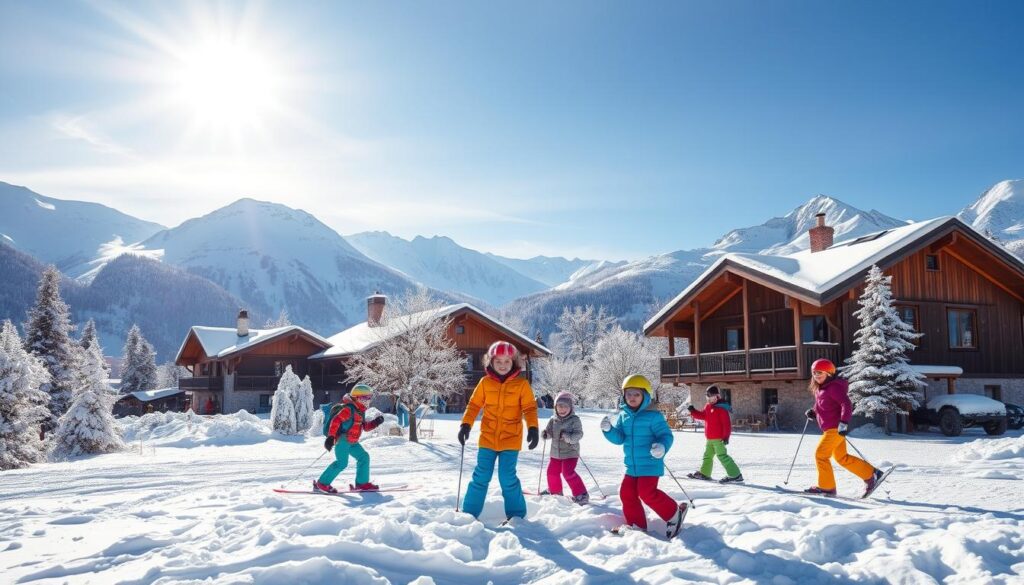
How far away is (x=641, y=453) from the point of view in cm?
649

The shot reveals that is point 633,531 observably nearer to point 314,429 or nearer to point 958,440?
point 958,440

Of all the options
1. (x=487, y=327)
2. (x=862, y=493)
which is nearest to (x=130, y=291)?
(x=487, y=327)

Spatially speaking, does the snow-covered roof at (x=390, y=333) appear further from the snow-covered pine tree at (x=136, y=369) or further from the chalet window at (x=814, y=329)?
the snow-covered pine tree at (x=136, y=369)

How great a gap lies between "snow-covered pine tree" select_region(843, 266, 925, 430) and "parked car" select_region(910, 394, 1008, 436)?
0.83 meters

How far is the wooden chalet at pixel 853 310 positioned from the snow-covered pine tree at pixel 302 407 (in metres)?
14.1

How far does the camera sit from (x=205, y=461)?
15805 millimetres

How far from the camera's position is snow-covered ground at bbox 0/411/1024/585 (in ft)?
16.3

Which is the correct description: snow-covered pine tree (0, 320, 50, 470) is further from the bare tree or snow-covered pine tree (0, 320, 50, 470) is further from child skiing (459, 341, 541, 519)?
child skiing (459, 341, 541, 519)

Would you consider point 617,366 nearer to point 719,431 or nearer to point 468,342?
point 468,342

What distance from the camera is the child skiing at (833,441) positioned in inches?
312

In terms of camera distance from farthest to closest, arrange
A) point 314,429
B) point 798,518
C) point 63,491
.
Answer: point 314,429 < point 63,491 < point 798,518

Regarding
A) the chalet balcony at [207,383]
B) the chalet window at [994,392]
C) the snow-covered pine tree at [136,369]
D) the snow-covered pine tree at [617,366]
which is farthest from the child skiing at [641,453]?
the snow-covered pine tree at [136,369]

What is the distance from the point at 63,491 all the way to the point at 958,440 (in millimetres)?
19040

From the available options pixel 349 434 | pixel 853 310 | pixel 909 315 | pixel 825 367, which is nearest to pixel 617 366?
pixel 909 315
